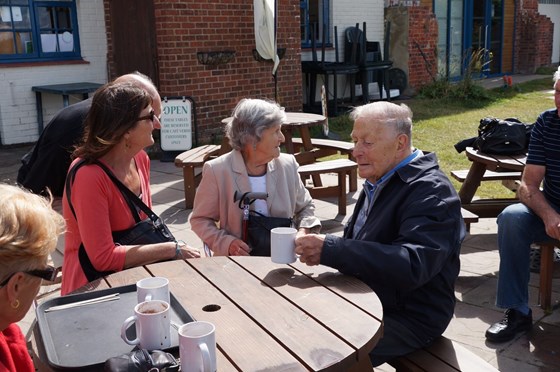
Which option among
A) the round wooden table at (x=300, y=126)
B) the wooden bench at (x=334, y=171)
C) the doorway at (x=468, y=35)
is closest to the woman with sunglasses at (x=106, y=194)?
the wooden bench at (x=334, y=171)

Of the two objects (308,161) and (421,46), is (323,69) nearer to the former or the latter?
(421,46)

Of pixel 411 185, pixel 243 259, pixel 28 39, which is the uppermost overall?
pixel 28 39

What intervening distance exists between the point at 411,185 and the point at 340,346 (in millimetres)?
749

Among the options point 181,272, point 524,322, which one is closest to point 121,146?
point 181,272

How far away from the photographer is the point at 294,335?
1736 mm

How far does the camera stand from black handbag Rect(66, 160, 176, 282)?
241cm

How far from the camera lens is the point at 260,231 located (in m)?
2.90

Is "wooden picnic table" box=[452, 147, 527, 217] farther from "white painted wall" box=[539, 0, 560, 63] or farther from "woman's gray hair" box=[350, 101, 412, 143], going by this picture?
"white painted wall" box=[539, 0, 560, 63]

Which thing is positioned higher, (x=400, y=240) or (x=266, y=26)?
(x=266, y=26)

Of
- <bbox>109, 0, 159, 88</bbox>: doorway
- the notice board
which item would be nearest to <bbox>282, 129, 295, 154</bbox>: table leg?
the notice board

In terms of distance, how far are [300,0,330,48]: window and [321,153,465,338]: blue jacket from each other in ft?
32.0

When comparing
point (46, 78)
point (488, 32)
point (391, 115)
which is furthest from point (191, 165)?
point (488, 32)

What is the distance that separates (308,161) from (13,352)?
4.86 m

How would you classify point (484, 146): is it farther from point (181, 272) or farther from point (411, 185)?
point (181, 272)
